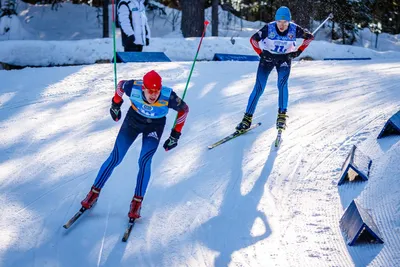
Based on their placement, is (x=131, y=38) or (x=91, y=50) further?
(x=91, y=50)

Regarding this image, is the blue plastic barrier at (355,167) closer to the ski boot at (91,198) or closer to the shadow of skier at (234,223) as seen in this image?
the shadow of skier at (234,223)

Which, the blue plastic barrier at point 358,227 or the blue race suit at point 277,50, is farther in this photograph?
the blue race suit at point 277,50

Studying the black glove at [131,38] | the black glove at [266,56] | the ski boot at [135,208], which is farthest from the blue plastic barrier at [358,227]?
the black glove at [131,38]

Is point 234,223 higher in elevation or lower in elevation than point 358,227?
lower

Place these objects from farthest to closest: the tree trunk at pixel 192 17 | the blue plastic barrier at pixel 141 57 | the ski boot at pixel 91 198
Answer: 1. the tree trunk at pixel 192 17
2. the blue plastic barrier at pixel 141 57
3. the ski boot at pixel 91 198

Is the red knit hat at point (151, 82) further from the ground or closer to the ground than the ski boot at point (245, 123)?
further from the ground

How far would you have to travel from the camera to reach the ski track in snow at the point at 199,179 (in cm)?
510

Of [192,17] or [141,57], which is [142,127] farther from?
[192,17]

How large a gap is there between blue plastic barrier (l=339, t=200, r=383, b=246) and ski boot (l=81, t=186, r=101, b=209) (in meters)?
2.34

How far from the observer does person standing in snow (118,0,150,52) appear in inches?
424

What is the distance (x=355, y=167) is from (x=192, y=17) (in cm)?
1013

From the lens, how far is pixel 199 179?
6.66 metres

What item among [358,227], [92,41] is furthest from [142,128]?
[92,41]

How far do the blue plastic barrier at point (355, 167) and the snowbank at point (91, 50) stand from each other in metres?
7.02
